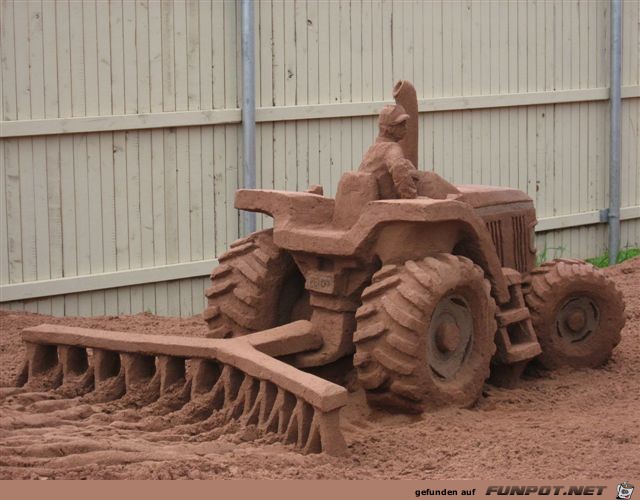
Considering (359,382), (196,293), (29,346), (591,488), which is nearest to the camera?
(591,488)

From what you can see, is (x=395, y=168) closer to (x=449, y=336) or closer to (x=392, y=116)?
(x=392, y=116)

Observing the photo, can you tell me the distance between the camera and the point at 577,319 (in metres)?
6.87

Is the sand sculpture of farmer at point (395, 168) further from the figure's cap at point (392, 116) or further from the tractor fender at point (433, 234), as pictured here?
the tractor fender at point (433, 234)

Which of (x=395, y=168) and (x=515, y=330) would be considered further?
(x=515, y=330)

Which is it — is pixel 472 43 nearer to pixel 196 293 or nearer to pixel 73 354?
pixel 196 293

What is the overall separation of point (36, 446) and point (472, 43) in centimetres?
658

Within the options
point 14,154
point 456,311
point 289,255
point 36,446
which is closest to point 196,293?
point 14,154

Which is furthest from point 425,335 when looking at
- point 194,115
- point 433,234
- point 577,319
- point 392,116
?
point 194,115

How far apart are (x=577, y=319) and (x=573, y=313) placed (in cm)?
4

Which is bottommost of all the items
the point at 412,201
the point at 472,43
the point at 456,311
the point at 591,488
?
the point at 591,488

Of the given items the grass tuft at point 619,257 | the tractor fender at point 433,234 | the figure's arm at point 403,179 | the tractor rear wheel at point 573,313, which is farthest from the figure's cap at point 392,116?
the grass tuft at point 619,257

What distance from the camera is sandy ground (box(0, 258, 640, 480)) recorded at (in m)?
4.65

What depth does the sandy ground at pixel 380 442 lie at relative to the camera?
183 inches

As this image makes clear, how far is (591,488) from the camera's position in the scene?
444 cm
